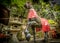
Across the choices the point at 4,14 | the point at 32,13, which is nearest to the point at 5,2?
the point at 4,14

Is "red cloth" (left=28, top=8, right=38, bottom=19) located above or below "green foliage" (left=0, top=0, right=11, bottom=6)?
below

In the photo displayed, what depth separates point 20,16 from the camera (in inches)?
88.4

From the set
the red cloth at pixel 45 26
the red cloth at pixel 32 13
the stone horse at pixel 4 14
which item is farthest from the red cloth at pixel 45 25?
the stone horse at pixel 4 14

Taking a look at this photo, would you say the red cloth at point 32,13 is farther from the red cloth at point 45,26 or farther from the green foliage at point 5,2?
the green foliage at point 5,2

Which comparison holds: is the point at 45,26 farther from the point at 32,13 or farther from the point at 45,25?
the point at 32,13

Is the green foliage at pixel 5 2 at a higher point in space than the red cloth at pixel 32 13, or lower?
higher

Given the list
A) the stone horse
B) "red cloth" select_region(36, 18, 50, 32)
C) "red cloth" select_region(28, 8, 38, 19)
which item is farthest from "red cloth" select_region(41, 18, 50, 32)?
the stone horse

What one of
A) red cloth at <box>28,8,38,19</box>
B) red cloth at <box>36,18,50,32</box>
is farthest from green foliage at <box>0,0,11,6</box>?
red cloth at <box>36,18,50,32</box>

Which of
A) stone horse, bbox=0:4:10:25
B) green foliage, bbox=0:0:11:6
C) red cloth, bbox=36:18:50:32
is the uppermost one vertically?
green foliage, bbox=0:0:11:6

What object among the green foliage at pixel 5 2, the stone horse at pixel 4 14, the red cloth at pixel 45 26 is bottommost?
the red cloth at pixel 45 26

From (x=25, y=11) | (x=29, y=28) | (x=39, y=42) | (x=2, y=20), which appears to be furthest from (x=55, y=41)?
(x=2, y=20)

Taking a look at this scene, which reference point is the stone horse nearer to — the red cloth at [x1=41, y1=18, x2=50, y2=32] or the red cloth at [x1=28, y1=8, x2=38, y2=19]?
the red cloth at [x1=28, y1=8, x2=38, y2=19]

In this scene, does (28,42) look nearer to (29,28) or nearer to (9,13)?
(29,28)

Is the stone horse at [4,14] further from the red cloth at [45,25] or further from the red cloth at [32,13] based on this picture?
the red cloth at [45,25]
